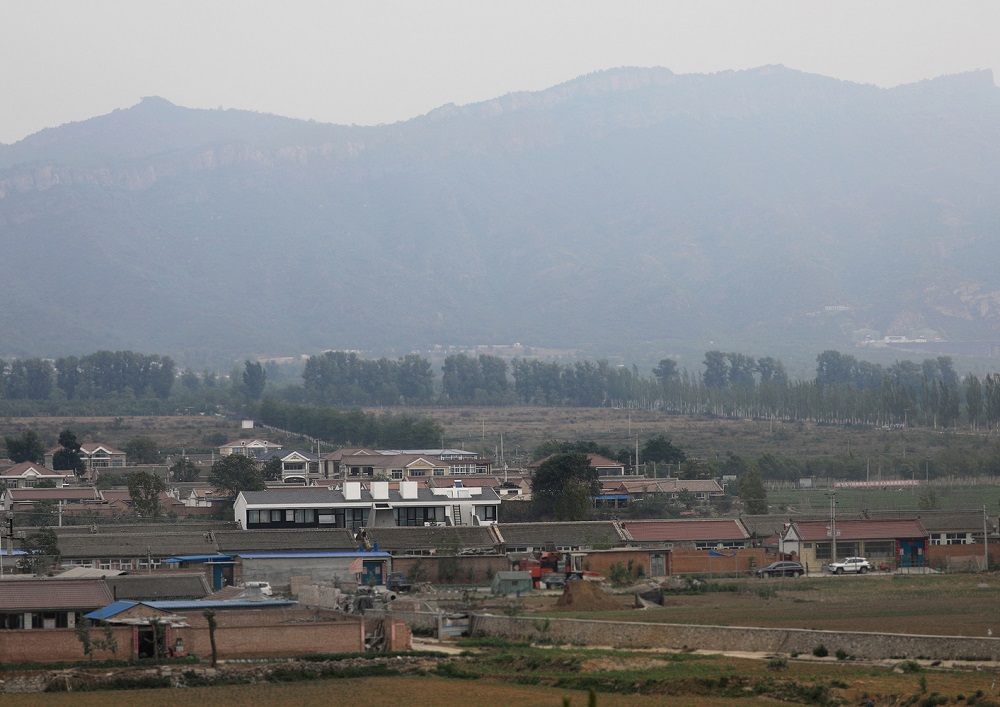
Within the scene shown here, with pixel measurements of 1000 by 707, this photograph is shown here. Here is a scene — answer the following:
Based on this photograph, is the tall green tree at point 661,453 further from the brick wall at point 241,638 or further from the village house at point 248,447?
the brick wall at point 241,638

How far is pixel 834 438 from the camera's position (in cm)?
10969

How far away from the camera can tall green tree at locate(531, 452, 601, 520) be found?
65.9 metres

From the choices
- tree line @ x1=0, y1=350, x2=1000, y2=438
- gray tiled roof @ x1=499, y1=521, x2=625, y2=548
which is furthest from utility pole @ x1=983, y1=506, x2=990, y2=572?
tree line @ x1=0, y1=350, x2=1000, y2=438

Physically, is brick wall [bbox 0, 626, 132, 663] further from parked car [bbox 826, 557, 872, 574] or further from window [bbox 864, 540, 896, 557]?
window [bbox 864, 540, 896, 557]

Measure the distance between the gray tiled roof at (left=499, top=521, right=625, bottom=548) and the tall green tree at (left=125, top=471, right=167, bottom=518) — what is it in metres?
16.9

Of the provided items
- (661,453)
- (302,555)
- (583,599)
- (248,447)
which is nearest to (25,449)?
(248,447)

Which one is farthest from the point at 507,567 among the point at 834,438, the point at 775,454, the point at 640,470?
the point at 834,438

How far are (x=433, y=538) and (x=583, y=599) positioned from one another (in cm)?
1270

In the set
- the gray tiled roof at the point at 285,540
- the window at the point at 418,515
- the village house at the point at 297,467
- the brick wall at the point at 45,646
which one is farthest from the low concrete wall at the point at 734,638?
the village house at the point at 297,467

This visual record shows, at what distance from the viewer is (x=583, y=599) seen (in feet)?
144

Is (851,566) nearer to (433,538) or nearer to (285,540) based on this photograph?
(433,538)

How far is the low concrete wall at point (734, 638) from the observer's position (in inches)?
1283

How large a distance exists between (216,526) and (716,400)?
94102 mm

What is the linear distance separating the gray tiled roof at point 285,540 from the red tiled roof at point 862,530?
15112 mm
